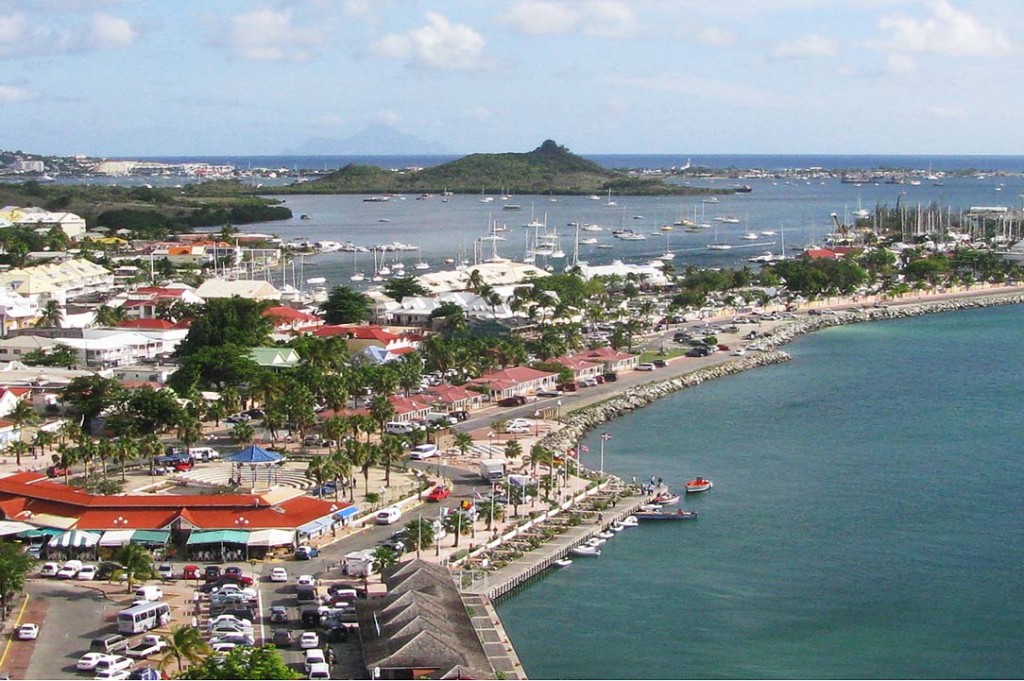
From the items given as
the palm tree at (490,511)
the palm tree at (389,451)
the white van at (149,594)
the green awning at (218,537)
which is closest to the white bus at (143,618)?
the white van at (149,594)

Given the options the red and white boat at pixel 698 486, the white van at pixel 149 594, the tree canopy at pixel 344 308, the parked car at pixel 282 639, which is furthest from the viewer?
the tree canopy at pixel 344 308

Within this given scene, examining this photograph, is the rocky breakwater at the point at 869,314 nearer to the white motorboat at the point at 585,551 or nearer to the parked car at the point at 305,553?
the white motorboat at the point at 585,551

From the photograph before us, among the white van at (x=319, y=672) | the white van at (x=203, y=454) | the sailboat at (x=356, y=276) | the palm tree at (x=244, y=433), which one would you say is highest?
the sailboat at (x=356, y=276)

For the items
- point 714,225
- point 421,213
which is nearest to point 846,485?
point 714,225

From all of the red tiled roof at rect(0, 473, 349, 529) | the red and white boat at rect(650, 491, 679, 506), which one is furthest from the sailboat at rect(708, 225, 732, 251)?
the red tiled roof at rect(0, 473, 349, 529)

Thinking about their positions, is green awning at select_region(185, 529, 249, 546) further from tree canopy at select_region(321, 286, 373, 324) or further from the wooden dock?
tree canopy at select_region(321, 286, 373, 324)

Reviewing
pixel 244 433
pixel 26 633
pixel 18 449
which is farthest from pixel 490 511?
pixel 18 449

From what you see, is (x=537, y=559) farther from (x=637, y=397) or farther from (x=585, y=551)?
(x=637, y=397)
